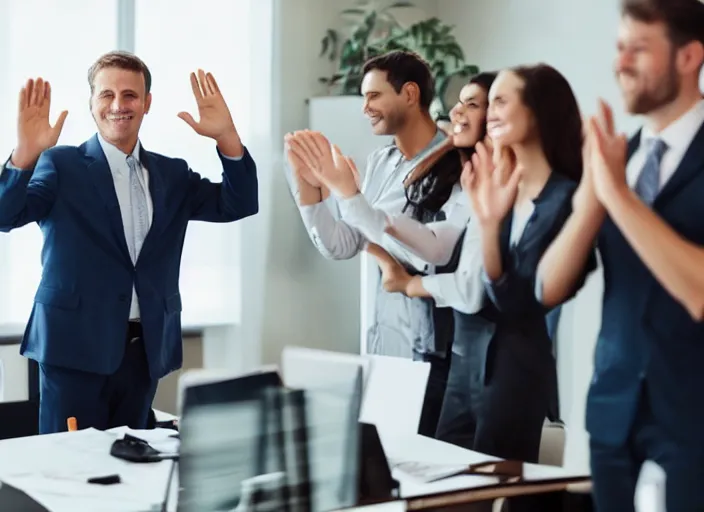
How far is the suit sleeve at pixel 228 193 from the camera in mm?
2830

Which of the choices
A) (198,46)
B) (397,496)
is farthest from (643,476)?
(198,46)

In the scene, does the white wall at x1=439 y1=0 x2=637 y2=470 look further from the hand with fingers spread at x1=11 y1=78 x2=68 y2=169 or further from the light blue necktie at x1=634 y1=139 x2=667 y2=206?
the hand with fingers spread at x1=11 y1=78 x2=68 y2=169

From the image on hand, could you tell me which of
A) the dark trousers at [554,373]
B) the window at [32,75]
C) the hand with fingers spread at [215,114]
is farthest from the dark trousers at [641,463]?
the window at [32,75]

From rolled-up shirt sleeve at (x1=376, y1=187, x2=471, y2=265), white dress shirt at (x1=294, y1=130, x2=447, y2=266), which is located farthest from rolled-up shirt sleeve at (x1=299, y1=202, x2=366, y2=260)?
rolled-up shirt sleeve at (x1=376, y1=187, x2=471, y2=265)

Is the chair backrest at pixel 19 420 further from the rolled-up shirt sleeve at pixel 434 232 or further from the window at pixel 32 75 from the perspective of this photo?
the rolled-up shirt sleeve at pixel 434 232

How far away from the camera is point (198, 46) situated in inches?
116

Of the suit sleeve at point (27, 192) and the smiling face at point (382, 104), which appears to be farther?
the suit sleeve at point (27, 192)

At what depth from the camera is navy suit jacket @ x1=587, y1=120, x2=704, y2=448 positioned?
1.72m

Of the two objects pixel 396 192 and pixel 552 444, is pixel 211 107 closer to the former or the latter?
pixel 396 192

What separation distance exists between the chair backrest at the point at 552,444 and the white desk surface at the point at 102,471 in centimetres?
2

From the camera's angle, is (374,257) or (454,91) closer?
(454,91)

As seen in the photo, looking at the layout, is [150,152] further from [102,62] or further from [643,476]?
[643,476]

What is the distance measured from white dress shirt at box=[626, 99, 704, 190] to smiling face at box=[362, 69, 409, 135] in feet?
2.56

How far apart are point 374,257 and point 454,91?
0.46m
